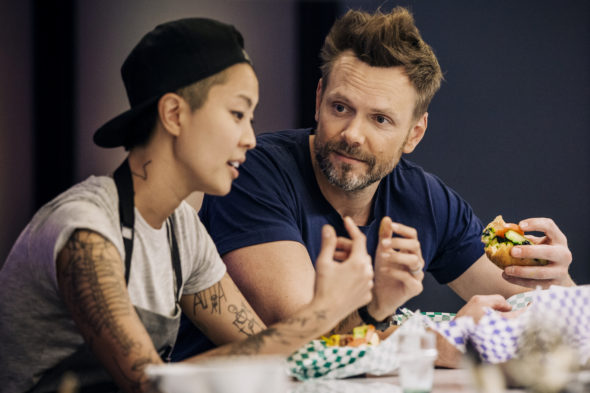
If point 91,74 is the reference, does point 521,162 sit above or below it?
below

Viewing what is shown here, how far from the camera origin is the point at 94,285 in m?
1.21

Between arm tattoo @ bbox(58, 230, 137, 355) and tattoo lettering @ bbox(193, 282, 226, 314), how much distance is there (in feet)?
1.36

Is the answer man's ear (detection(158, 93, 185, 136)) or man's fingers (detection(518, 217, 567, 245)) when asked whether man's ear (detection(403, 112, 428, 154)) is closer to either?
man's fingers (detection(518, 217, 567, 245))

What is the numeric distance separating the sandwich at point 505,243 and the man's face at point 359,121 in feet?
1.28

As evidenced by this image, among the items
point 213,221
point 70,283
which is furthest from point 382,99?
point 70,283

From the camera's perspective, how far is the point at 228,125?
1440 millimetres

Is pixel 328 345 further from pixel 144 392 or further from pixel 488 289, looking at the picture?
pixel 488 289

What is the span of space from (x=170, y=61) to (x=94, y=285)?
0.48 metres

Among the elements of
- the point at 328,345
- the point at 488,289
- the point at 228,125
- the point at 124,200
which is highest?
the point at 228,125

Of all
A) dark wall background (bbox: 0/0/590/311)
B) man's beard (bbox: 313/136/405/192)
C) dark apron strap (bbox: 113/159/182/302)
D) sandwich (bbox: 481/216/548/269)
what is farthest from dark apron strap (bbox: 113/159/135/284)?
dark wall background (bbox: 0/0/590/311)

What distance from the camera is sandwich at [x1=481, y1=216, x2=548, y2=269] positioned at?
78.7 inches

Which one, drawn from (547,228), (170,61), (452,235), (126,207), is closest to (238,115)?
(170,61)

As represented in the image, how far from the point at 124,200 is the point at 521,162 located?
8.75 ft

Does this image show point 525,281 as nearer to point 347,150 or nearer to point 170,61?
point 347,150
